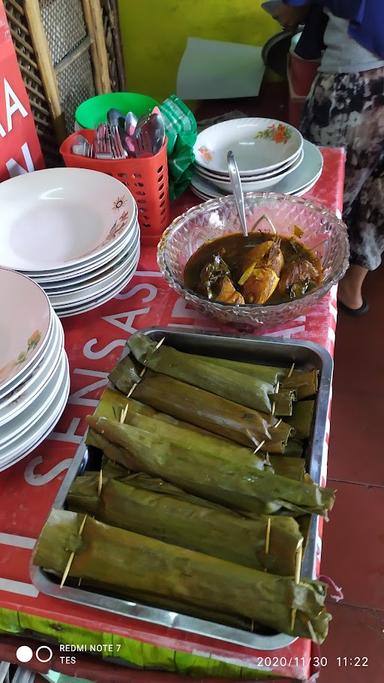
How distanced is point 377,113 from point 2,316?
1.34 meters

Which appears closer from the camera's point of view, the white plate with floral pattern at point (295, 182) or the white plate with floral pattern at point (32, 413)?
the white plate with floral pattern at point (32, 413)

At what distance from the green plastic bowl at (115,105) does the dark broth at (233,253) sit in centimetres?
44

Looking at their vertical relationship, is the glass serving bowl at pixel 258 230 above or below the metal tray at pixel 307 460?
above

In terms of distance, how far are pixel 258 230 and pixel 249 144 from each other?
378 mm

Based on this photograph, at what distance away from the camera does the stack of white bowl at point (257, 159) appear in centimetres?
122

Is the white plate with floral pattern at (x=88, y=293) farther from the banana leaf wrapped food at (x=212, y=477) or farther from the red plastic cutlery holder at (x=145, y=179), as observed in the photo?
the banana leaf wrapped food at (x=212, y=477)

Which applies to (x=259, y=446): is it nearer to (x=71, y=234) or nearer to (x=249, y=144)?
(x=71, y=234)

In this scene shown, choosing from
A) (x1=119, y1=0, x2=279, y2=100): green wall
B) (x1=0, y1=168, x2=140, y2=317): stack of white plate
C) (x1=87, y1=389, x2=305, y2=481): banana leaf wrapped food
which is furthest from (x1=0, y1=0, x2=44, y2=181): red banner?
(x1=119, y1=0, x2=279, y2=100): green wall

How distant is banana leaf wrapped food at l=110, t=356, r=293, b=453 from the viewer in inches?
30.6

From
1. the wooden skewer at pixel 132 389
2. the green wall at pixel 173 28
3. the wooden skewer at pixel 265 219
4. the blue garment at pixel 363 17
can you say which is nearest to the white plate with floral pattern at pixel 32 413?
the wooden skewer at pixel 132 389

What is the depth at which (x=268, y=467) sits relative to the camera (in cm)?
75

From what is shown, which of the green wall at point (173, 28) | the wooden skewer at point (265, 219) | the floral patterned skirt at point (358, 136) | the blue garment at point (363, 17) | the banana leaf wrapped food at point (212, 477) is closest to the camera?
the banana leaf wrapped food at point (212, 477)

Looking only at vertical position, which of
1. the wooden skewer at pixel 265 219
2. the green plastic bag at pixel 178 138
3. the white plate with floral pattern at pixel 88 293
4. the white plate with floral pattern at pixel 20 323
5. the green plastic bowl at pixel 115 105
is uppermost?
the green plastic bowl at pixel 115 105

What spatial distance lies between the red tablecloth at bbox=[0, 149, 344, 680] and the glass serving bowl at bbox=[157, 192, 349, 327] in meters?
0.07
